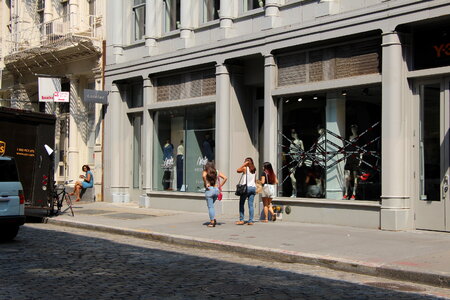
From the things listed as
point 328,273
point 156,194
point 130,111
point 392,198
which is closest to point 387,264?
point 328,273

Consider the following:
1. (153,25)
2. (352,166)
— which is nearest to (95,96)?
(153,25)

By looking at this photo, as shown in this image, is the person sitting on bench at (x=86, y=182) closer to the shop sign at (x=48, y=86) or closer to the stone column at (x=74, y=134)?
the stone column at (x=74, y=134)

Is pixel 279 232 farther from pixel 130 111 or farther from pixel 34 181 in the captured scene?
pixel 130 111

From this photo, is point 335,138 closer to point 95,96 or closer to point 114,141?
point 114,141

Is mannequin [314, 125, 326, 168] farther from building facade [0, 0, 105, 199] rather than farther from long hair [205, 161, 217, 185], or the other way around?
building facade [0, 0, 105, 199]

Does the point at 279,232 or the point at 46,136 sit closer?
the point at 279,232

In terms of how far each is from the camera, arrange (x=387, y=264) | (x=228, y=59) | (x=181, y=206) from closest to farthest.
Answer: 1. (x=387, y=264)
2. (x=228, y=59)
3. (x=181, y=206)

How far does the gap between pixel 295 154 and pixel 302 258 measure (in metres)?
6.03

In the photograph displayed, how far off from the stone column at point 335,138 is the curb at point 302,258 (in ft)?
13.5

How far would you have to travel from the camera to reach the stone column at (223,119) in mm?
17750

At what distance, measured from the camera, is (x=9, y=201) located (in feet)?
39.2

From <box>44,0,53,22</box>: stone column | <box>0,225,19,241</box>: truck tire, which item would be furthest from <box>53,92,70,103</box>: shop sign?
<box>0,225,19,241</box>: truck tire

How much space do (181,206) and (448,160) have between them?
914cm

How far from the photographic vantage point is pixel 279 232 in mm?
13430
